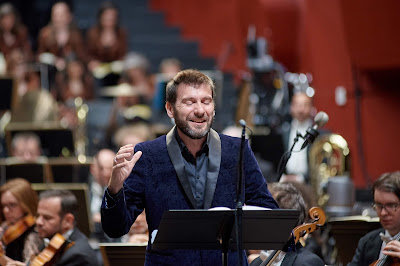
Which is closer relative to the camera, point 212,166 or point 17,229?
point 212,166

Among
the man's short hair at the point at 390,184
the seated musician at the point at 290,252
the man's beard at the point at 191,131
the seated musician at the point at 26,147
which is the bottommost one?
the seated musician at the point at 290,252

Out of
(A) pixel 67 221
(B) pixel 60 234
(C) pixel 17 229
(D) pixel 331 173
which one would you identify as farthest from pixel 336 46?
(B) pixel 60 234

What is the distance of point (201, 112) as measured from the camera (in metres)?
4.22

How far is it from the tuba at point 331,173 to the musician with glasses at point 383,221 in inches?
80.1

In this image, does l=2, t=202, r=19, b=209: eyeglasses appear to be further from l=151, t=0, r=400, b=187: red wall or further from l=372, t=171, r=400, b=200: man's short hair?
l=151, t=0, r=400, b=187: red wall

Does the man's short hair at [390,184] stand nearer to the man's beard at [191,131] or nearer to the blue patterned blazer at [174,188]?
the blue patterned blazer at [174,188]

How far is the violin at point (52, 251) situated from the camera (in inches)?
227

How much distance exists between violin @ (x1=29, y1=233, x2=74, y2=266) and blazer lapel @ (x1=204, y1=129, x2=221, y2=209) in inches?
75.4

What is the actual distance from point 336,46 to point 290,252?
22.9 ft

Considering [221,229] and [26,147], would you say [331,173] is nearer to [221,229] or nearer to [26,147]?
[26,147]

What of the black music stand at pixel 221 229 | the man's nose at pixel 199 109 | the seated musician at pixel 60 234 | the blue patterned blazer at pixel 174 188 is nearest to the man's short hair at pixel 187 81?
the man's nose at pixel 199 109

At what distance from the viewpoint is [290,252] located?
15.9 feet

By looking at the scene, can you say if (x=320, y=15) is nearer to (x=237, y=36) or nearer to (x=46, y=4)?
(x=237, y=36)

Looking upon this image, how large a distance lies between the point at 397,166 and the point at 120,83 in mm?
A: 5097
